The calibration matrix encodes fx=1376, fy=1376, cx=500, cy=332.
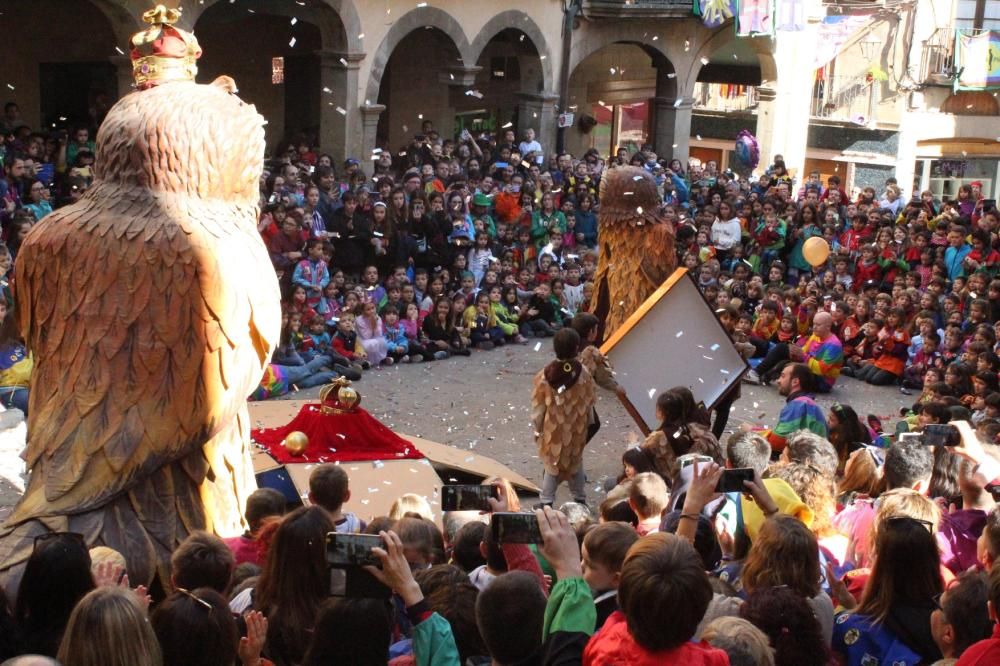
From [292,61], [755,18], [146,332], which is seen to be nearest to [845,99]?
[755,18]

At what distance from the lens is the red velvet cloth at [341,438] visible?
8773 millimetres

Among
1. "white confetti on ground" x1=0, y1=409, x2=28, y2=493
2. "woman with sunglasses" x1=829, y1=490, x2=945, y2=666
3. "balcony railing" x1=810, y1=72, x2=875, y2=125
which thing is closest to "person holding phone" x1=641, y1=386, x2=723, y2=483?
"woman with sunglasses" x1=829, y1=490, x2=945, y2=666

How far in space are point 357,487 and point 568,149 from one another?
660 inches

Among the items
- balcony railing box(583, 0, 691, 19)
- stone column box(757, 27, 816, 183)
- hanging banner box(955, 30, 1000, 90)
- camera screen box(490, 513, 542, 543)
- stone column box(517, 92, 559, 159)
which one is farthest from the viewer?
hanging banner box(955, 30, 1000, 90)

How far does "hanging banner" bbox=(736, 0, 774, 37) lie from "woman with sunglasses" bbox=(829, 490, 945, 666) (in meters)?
19.2

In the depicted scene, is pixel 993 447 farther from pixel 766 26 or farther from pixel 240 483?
pixel 766 26

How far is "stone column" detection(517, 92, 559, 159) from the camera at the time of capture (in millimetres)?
20406

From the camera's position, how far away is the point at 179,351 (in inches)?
210

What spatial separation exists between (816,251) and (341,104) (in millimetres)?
5993

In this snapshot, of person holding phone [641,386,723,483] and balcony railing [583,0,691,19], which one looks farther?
balcony railing [583,0,691,19]

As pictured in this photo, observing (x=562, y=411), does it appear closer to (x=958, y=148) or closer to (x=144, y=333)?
(x=144, y=333)

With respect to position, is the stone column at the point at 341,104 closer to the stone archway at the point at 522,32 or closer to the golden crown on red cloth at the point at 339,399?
the stone archway at the point at 522,32

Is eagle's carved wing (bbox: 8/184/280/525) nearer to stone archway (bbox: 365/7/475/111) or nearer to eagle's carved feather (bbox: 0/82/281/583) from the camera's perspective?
eagle's carved feather (bbox: 0/82/281/583)

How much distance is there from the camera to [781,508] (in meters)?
5.73
